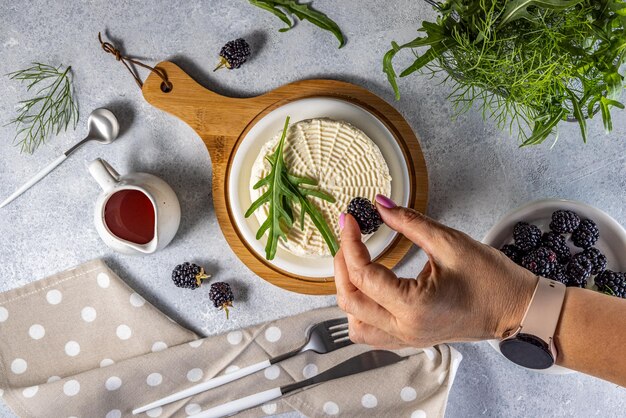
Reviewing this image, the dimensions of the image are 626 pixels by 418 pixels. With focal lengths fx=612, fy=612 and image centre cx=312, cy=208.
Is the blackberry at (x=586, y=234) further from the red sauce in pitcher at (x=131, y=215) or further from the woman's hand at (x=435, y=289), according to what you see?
the red sauce in pitcher at (x=131, y=215)

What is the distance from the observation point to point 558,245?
5.51ft

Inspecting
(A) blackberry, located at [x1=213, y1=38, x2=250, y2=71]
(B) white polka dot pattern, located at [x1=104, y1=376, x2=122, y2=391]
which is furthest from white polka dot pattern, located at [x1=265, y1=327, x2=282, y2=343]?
(A) blackberry, located at [x1=213, y1=38, x2=250, y2=71]

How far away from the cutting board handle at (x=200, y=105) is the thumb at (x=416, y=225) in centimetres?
57

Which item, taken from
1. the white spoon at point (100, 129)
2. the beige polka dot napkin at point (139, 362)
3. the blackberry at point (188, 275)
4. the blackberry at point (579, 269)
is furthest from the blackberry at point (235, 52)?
the blackberry at point (579, 269)

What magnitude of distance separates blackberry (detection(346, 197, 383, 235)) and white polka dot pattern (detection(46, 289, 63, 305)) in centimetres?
98

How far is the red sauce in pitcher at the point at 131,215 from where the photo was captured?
1.70 meters

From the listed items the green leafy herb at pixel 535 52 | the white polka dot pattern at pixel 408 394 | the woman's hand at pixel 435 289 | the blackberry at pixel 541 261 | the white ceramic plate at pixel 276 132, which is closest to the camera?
the woman's hand at pixel 435 289

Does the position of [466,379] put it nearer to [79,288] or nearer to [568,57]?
[568,57]

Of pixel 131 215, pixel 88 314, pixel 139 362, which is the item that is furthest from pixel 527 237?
pixel 88 314

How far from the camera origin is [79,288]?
1878mm

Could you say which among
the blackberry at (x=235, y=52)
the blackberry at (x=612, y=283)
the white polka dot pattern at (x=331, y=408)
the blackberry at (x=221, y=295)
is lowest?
the white polka dot pattern at (x=331, y=408)

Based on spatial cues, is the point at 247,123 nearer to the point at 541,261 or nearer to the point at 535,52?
the point at 535,52

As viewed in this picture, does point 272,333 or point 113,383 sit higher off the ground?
point 272,333

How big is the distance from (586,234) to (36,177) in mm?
1591
